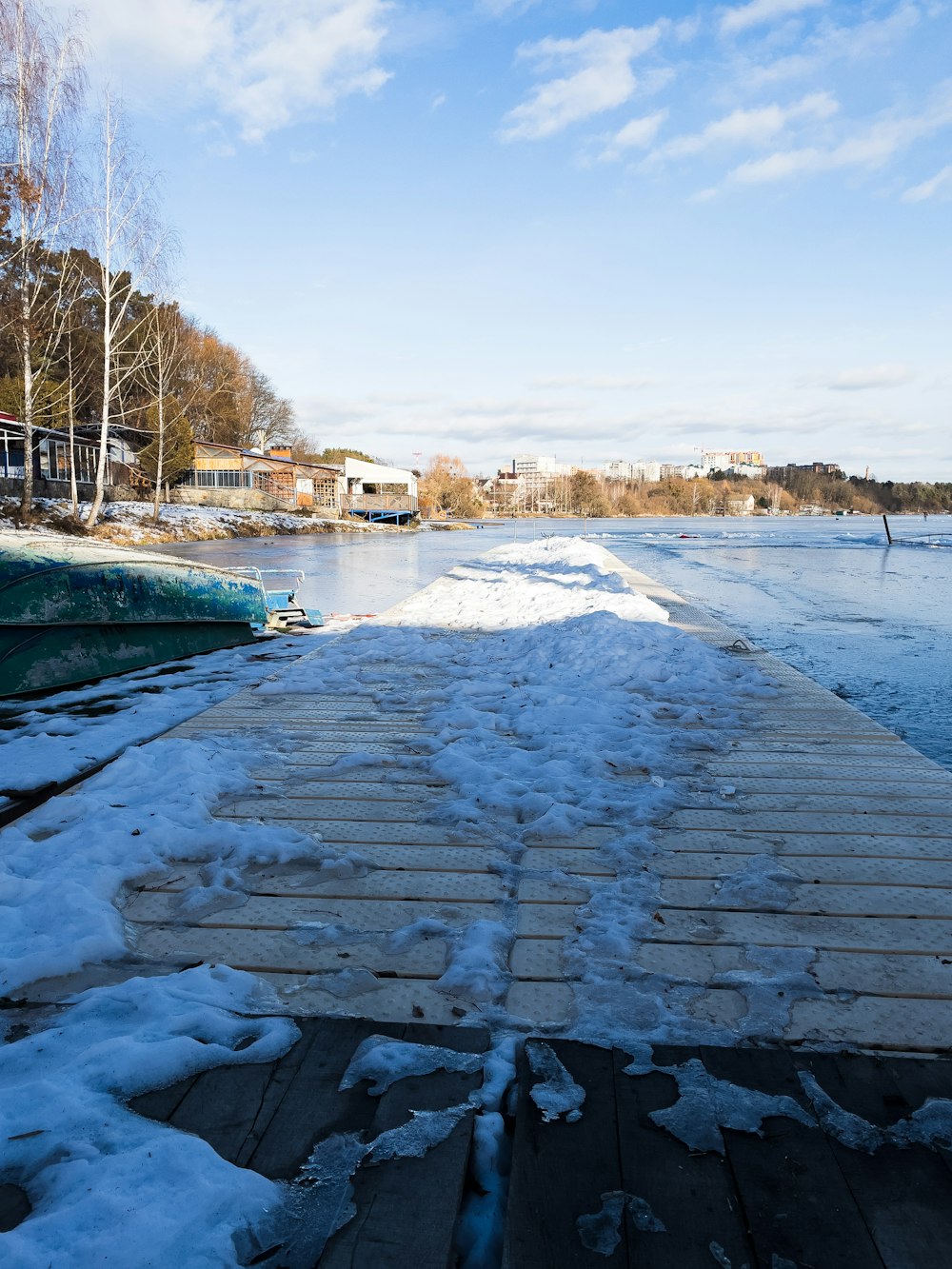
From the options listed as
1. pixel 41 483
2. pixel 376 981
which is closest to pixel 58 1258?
pixel 376 981

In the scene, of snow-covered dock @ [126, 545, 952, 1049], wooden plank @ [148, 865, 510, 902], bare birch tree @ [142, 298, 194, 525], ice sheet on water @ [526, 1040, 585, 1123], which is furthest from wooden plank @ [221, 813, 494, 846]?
bare birch tree @ [142, 298, 194, 525]

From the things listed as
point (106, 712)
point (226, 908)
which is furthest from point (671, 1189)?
point (106, 712)

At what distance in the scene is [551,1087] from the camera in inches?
65.0

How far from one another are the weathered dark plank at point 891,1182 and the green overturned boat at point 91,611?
253 inches

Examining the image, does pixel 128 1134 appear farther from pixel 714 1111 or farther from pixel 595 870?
pixel 595 870

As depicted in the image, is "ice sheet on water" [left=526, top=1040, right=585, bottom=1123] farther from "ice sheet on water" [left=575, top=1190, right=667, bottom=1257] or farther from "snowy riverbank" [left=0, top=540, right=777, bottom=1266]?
"ice sheet on water" [left=575, top=1190, right=667, bottom=1257]

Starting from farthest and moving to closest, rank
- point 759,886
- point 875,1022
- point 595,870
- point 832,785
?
point 832,785 → point 595,870 → point 759,886 → point 875,1022

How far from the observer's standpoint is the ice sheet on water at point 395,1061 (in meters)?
1.70

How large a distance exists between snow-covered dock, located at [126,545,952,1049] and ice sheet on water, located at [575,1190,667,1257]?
1.77 feet

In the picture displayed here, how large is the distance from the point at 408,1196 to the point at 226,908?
1294 millimetres

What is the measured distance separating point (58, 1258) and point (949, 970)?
213 cm

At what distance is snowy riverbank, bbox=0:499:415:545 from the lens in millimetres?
26125

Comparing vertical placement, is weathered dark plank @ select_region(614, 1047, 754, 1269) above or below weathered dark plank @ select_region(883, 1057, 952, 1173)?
below

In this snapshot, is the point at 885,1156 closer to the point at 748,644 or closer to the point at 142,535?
A: the point at 748,644
